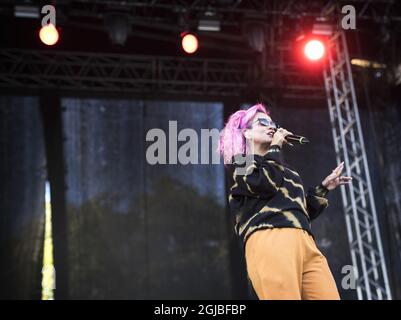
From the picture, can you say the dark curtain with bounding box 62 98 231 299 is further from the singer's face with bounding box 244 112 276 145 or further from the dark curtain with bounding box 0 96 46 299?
the singer's face with bounding box 244 112 276 145

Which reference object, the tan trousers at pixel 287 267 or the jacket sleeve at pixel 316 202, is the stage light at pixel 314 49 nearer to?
the jacket sleeve at pixel 316 202

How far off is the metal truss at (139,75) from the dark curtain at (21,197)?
45 centimetres

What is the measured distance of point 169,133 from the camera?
764 centimetres

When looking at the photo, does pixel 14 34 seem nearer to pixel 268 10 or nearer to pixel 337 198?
pixel 268 10

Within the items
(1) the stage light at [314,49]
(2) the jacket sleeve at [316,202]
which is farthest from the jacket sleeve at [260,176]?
(1) the stage light at [314,49]

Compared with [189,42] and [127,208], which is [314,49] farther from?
[127,208]

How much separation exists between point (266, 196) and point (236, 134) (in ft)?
1.24

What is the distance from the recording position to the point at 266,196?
222 centimetres

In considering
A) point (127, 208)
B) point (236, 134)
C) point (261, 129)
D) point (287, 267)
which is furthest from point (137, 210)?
point (287, 267)

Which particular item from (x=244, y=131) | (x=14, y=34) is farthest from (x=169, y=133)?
(x=244, y=131)

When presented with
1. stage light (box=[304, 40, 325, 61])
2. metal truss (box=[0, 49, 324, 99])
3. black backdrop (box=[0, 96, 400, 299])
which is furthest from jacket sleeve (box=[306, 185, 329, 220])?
metal truss (box=[0, 49, 324, 99])

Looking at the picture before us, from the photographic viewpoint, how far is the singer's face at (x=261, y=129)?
237 cm

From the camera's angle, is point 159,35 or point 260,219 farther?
point 159,35

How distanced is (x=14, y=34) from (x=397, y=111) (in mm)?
5255
